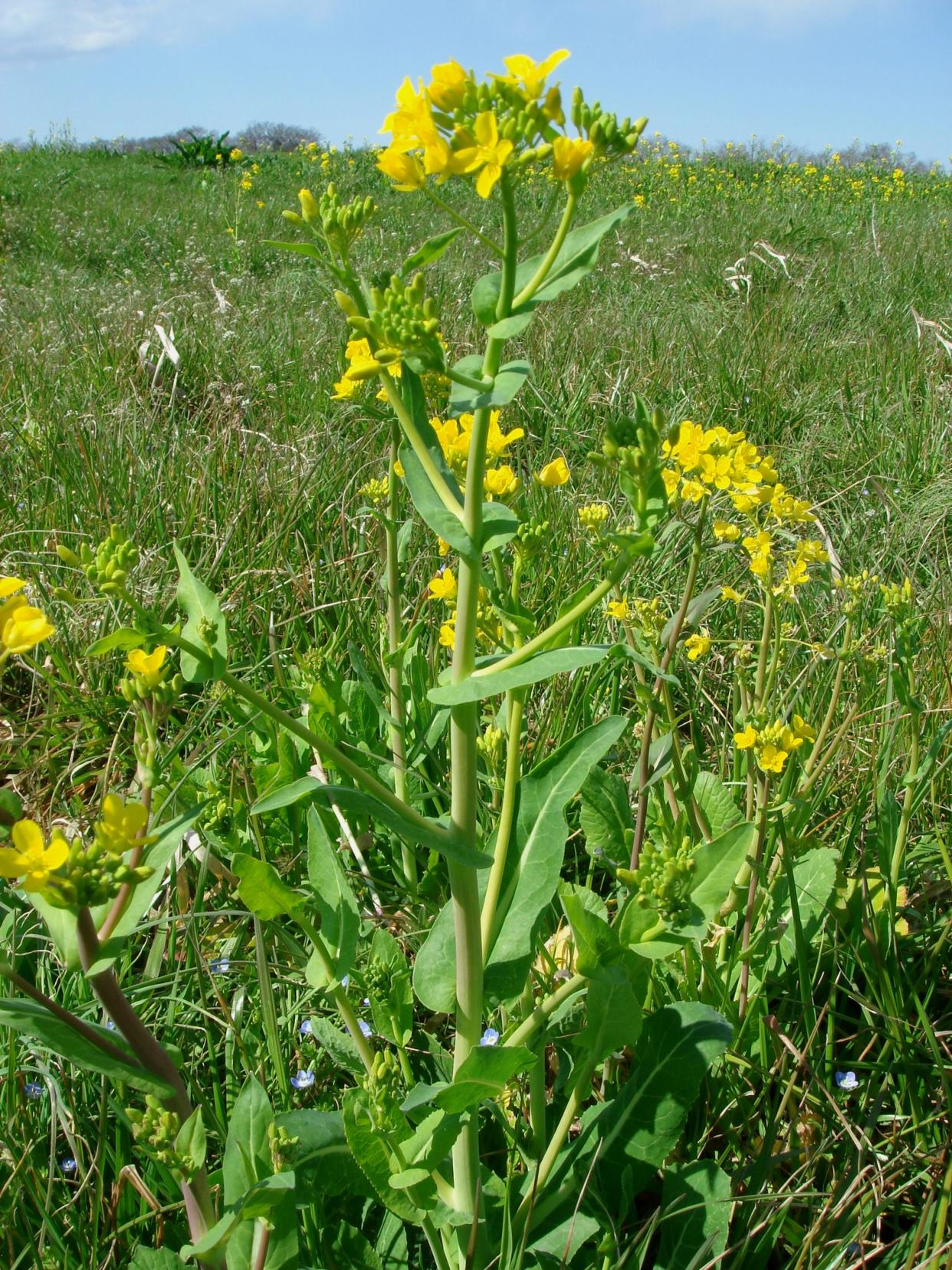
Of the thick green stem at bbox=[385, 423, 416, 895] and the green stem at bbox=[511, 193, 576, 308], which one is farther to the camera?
the thick green stem at bbox=[385, 423, 416, 895]

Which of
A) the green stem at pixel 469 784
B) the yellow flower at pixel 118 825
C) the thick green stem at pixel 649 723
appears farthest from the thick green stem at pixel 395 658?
the yellow flower at pixel 118 825

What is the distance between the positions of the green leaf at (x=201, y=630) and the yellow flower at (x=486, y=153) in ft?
1.54

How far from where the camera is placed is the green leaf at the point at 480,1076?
3.29 ft

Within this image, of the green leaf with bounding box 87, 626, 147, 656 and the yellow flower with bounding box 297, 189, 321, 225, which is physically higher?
the yellow flower with bounding box 297, 189, 321, 225

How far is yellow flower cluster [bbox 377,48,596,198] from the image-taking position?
35.2 inches

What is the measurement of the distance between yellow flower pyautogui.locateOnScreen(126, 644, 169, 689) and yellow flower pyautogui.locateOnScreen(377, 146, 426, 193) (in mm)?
524

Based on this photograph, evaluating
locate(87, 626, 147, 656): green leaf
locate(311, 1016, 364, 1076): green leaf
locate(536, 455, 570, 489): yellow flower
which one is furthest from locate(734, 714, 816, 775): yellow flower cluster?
locate(87, 626, 147, 656): green leaf

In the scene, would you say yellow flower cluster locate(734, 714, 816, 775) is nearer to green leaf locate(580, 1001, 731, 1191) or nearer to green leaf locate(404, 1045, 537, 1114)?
green leaf locate(580, 1001, 731, 1191)

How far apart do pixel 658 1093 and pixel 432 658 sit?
1180 millimetres

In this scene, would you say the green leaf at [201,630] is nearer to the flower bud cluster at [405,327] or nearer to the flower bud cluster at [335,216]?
the flower bud cluster at [405,327]

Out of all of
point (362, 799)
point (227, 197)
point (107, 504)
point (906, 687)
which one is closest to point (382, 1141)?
point (362, 799)

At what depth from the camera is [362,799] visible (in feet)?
3.13

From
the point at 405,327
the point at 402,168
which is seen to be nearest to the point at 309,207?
the point at 402,168

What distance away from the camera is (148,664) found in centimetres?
99
